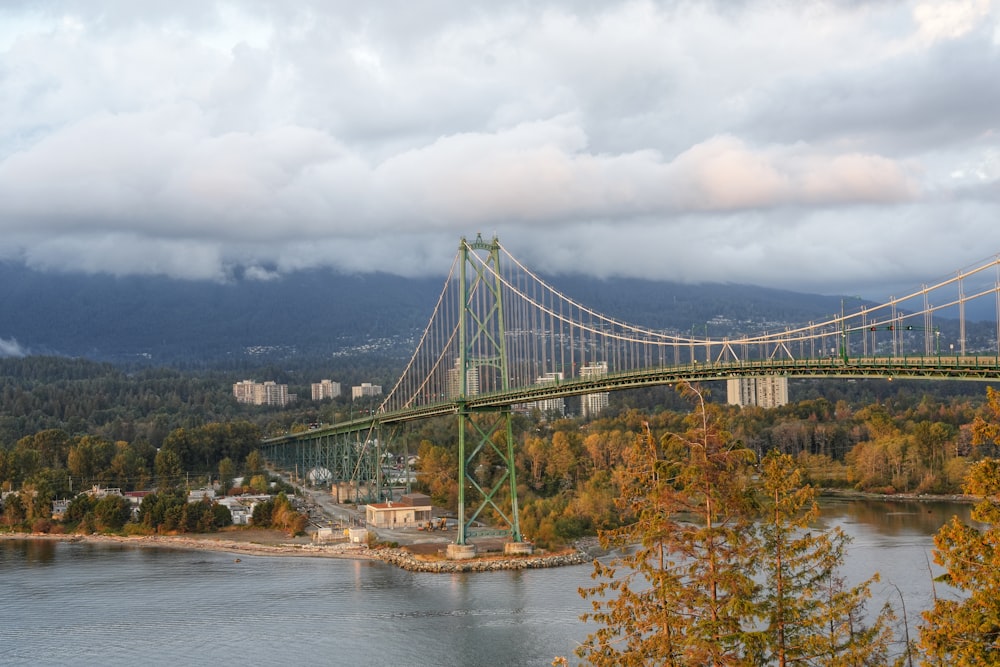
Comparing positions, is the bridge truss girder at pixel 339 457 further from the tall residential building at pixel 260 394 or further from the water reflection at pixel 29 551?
the tall residential building at pixel 260 394

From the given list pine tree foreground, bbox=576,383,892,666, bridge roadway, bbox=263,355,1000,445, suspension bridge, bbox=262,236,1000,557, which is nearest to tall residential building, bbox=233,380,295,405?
suspension bridge, bbox=262,236,1000,557

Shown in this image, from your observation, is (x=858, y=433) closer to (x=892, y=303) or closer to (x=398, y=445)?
(x=398, y=445)

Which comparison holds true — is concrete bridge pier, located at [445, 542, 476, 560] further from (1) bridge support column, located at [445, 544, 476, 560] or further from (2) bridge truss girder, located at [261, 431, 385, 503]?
(2) bridge truss girder, located at [261, 431, 385, 503]

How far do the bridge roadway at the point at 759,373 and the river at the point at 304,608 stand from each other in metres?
4.05

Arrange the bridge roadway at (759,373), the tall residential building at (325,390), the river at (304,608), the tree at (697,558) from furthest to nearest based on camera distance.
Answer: the tall residential building at (325,390) < the river at (304,608) < the bridge roadway at (759,373) < the tree at (697,558)

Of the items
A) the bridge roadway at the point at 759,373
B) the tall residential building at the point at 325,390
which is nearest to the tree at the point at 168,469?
the bridge roadway at the point at 759,373

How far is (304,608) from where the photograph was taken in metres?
26.4

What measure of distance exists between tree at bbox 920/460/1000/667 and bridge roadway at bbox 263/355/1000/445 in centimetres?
334

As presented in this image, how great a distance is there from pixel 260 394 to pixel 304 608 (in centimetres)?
9803

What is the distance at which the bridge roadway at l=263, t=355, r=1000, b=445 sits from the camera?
19609mm

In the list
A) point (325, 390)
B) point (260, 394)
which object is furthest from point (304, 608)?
point (325, 390)

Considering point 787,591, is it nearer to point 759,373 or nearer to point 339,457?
point 759,373

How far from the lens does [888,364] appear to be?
832 inches

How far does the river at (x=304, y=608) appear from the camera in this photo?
22.0 m
